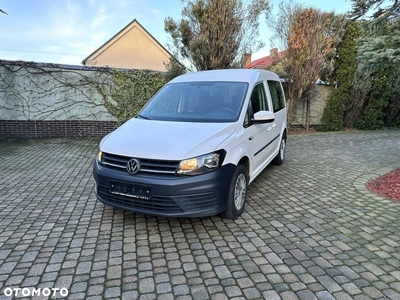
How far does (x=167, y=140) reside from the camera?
3.11 meters

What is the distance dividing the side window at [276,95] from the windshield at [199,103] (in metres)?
1.29

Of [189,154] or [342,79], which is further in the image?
[342,79]

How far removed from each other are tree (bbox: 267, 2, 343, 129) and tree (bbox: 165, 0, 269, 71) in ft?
3.27

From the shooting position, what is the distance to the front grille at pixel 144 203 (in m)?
2.92

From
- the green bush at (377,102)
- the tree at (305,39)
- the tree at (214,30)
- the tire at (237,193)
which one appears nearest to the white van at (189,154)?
the tire at (237,193)

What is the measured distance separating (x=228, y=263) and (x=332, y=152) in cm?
621

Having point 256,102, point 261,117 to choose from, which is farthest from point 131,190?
point 256,102

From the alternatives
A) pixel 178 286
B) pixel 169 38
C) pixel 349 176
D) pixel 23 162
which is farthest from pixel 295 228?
pixel 169 38

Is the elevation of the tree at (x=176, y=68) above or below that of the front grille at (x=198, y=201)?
above

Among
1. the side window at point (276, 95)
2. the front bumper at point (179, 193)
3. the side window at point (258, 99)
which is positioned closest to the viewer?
the front bumper at point (179, 193)

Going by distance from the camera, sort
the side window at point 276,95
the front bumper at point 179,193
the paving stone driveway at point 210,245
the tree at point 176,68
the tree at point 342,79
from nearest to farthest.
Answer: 1. the paving stone driveway at point 210,245
2. the front bumper at point 179,193
3. the side window at point 276,95
4. the tree at point 176,68
5. the tree at point 342,79

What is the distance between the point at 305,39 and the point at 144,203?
9276mm

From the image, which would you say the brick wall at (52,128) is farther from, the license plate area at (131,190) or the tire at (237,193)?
the tire at (237,193)

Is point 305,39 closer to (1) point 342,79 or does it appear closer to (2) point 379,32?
(1) point 342,79
